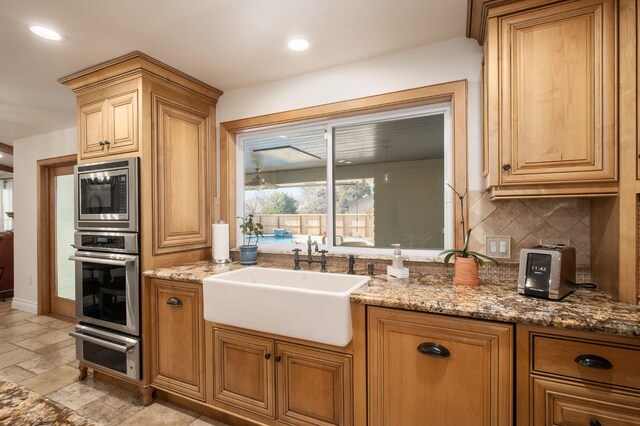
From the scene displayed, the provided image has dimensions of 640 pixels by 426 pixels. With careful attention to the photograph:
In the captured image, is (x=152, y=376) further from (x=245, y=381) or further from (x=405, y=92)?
(x=405, y=92)

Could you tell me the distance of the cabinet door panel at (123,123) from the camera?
7.53 feet

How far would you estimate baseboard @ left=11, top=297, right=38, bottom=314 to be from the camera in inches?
170

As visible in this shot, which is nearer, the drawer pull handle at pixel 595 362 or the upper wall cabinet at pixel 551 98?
the drawer pull handle at pixel 595 362

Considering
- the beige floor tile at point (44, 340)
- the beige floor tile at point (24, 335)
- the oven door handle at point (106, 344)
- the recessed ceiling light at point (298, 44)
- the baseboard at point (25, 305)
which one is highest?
the recessed ceiling light at point (298, 44)

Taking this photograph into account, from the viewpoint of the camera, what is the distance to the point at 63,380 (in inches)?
103

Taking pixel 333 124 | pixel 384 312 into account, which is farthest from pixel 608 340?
pixel 333 124

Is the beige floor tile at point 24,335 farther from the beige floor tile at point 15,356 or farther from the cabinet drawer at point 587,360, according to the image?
the cabinet drawer at point 587,360

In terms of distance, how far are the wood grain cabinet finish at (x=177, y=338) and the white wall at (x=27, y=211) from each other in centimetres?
321

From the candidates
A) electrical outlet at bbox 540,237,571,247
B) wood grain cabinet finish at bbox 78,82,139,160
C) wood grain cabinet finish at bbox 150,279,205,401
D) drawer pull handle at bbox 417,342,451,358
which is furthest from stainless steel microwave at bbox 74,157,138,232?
electrical outlet at bbox 540,237,571,247

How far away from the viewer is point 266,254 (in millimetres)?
2682

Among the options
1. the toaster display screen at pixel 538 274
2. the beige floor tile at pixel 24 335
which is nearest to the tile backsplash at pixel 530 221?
the toaster display screen at pixel 538 274

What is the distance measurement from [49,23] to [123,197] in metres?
1.10

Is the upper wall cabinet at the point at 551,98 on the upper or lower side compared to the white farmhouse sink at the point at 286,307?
upper

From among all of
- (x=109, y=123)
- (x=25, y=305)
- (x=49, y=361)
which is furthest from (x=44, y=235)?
(x=109, y=123)
